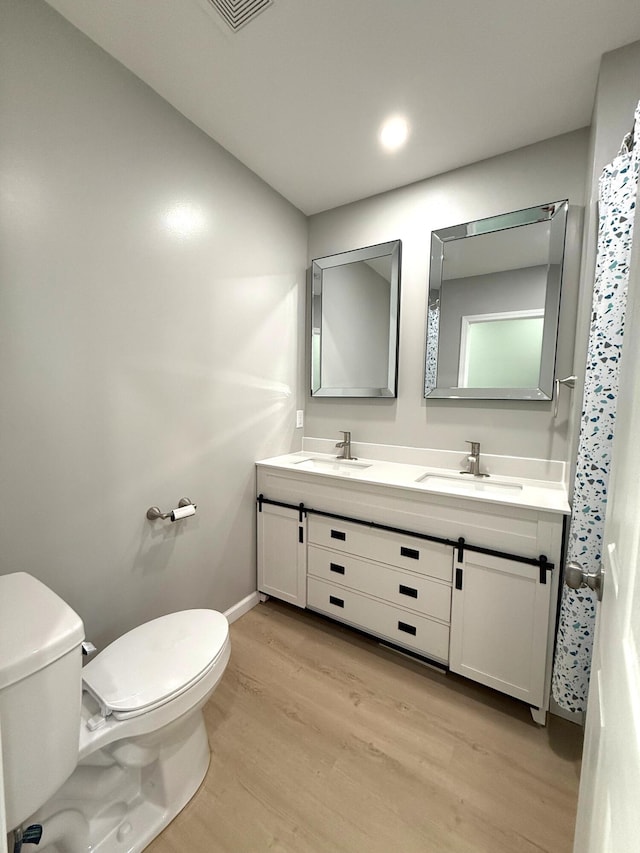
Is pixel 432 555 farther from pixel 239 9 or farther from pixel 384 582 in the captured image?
pixel 239 9

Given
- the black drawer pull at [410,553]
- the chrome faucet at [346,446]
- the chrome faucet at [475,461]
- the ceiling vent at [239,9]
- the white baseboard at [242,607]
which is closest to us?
the ceiling vent at [239,9]

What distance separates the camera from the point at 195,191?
1596 millimetres

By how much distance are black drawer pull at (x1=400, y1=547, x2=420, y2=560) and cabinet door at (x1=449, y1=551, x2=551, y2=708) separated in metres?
0.17

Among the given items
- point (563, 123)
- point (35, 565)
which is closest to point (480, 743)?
point (35, 565)

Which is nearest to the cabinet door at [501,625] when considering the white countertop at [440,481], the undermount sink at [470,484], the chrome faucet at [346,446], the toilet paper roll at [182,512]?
the white countertop at [440,481]

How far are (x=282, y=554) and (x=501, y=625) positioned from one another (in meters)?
1.12

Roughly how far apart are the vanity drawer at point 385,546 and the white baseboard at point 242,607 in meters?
0.57

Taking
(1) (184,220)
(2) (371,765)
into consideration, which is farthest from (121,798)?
(1) (184,220)

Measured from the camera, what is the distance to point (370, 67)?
1.29 metres

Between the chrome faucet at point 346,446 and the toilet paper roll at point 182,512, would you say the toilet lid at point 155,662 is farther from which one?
the chrome faucet at point 346,446

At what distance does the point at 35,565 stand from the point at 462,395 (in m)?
1.95

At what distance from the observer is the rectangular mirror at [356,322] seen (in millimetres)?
2045

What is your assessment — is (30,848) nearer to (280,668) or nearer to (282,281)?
(280,668)

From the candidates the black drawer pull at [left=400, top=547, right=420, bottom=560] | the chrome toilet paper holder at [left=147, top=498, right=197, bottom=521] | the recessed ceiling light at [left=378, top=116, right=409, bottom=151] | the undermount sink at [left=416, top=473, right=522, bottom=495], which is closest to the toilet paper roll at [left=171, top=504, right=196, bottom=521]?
the chrome toilet paper holder at [left=147, top=498, right=197, bottom=521]
